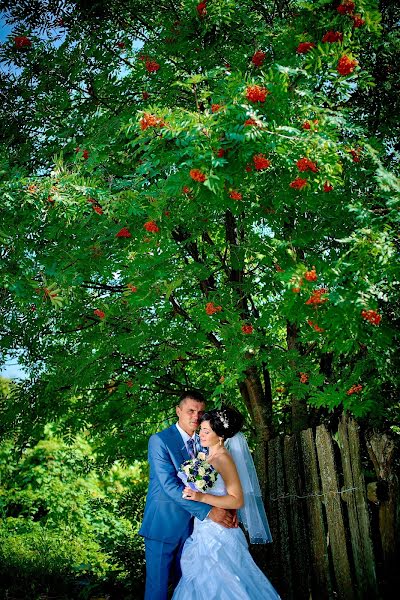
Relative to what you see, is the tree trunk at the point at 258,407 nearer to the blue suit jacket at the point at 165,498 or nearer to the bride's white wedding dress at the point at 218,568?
the blue suit jacket at the point at 165,498

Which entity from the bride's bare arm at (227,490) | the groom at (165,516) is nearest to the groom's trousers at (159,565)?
the groom at (165,516)

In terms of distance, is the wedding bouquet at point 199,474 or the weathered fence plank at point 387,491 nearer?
the wedding bouquet at point 199,474

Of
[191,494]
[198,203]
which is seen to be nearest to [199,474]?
[191,494]

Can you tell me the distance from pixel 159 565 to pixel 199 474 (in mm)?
848

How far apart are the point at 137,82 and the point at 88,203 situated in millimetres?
2533

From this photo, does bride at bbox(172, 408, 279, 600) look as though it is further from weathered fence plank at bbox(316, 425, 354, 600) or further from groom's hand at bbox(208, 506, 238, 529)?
weathered fence plank at bbox(316, 425, 354, 600)

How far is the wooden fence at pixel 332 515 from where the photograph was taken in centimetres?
438

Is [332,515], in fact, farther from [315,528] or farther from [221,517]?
Answer: [221,517]

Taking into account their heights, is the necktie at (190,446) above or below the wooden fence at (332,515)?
above

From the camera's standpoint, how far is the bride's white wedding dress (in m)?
3.89

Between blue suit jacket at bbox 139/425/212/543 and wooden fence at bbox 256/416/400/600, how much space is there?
1.21 m

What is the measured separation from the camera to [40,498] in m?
11.6

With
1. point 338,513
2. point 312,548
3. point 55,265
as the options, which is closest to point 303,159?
point 55,265

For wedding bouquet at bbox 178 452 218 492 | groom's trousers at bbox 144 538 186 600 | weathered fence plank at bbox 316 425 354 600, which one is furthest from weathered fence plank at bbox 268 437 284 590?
wedding bouquet at bbox 178 452 218 492
